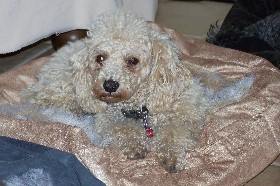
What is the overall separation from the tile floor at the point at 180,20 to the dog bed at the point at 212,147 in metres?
1.40

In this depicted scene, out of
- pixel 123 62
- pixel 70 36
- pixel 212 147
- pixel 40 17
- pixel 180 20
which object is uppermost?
pixel 123 62

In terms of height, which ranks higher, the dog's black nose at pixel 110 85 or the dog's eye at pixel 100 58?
the dog's eye at pixel 100 58

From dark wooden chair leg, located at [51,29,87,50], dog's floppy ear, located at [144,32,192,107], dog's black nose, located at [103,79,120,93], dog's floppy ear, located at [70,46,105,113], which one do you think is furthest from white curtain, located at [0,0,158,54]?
dog's black nose, located at [103,79,120,93]

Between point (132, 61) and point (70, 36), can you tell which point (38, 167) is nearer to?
point (132, 61)

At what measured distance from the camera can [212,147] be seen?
5.64ft

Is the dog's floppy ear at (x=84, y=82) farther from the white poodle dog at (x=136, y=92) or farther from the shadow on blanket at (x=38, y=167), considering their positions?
the shadow on blanket at (x=38, y=167)

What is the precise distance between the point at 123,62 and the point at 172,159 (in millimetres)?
370

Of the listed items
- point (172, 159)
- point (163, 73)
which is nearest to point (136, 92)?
point (163, 73)

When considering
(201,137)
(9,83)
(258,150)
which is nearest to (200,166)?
(201,137)

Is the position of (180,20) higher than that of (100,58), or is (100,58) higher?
(100,58)

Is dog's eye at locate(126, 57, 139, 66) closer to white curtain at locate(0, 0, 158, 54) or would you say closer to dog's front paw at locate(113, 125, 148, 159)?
dog's front paw at locate(113, 125, 148, 159)

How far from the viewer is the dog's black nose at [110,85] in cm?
163

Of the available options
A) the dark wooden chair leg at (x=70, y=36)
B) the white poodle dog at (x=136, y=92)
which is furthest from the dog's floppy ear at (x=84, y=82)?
the dark wooden chair leg at (x=70, y=36)

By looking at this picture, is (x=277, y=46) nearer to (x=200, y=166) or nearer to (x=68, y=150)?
(x=200, y=166)
